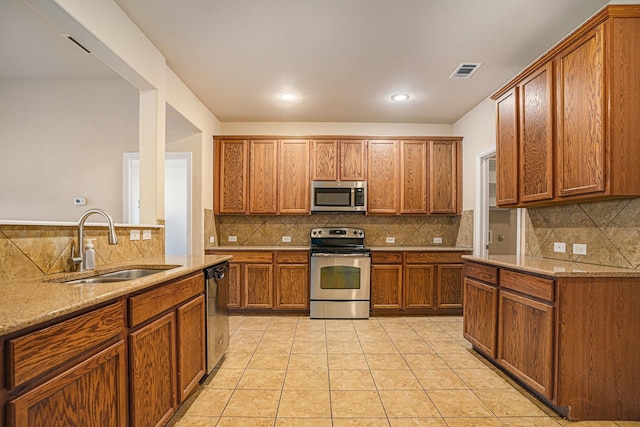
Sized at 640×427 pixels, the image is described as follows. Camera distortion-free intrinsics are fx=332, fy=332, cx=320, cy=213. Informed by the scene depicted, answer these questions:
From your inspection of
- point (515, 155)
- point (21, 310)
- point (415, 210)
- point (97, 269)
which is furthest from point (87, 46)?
point (415, 210)

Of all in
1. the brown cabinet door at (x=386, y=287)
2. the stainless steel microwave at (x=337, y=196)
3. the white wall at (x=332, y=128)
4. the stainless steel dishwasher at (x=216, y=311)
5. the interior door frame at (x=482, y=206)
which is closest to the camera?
the stainless steel dishwasher at (x=216, y=311)

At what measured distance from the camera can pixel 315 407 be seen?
209 cm

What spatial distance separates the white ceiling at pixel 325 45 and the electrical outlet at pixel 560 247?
1.60m

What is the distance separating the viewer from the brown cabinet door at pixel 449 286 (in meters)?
4.21

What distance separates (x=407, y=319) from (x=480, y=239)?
133cm

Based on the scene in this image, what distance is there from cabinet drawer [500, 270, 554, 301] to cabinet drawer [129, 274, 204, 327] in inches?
86.6

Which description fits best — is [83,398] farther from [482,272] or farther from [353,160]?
[353,160]

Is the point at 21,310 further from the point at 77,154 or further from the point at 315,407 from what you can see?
the point at 77,154

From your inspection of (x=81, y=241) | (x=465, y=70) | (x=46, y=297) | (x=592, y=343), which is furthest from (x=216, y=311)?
(x=465, y=70)

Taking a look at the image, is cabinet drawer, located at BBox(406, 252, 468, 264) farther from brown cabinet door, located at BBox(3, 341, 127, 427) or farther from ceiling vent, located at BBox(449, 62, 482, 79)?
brown cabinet door, located at BBox(3, 341, 127, 427)

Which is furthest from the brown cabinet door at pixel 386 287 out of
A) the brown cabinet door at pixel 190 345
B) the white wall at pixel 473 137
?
the brown cabinet door at pixel 190 345

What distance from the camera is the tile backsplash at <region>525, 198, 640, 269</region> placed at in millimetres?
2064

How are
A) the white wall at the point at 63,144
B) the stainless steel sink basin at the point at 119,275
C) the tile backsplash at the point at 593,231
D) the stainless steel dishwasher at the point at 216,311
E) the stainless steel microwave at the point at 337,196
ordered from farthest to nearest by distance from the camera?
the stainless steel microwave at the point at 337,196 < the white wall at the point at 63,144 < the stainless steel dishwasher at the point at 216,311 < the tile backsplash at the point at 593,231 < the stainless steel sink basin at the point at 119,275

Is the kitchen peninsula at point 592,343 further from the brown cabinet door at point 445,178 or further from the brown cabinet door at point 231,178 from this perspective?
the brown cabinet door at point 231,178
